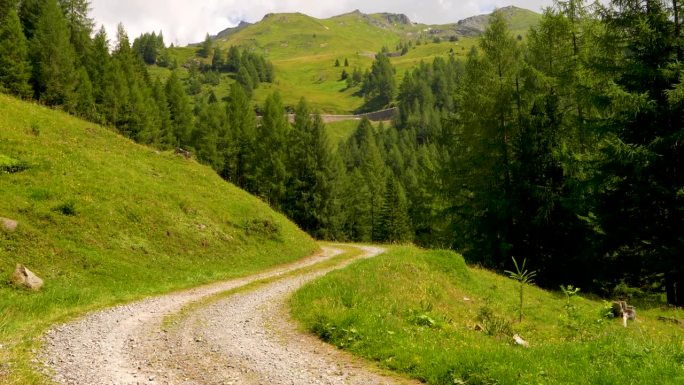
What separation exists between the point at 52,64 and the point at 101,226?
1655 inches

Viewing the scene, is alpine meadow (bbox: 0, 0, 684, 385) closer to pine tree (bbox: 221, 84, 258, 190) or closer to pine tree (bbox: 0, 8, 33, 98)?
pine tree (bbox: 0, 8, 33, 98)

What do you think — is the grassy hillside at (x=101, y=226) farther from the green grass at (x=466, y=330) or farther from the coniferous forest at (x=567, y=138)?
the coniferous forest at (x=567, y=138)

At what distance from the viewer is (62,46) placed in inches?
2158

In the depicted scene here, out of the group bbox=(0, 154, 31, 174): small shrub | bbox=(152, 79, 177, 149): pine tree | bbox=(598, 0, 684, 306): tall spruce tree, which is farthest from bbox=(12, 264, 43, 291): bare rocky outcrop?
bbox=(152, 79, 177, 149): pine tree

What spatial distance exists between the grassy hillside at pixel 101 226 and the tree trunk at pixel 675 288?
22.6 m

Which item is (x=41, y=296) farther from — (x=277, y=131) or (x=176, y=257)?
(x=277, y=131)

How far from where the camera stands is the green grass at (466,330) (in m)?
7.84

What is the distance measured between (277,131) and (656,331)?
2270 inches

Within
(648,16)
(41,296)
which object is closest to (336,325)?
(41,296)

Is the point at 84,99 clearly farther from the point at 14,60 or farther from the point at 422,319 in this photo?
the point at 422,319

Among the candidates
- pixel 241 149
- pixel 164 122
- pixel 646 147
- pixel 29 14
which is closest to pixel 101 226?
pixel 646 147

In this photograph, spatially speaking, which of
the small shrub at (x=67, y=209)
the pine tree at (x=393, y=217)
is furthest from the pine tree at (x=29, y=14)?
the pine tree at (x=393, y=217)

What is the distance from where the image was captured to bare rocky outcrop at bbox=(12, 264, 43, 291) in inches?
633

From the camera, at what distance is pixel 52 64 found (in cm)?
5328
